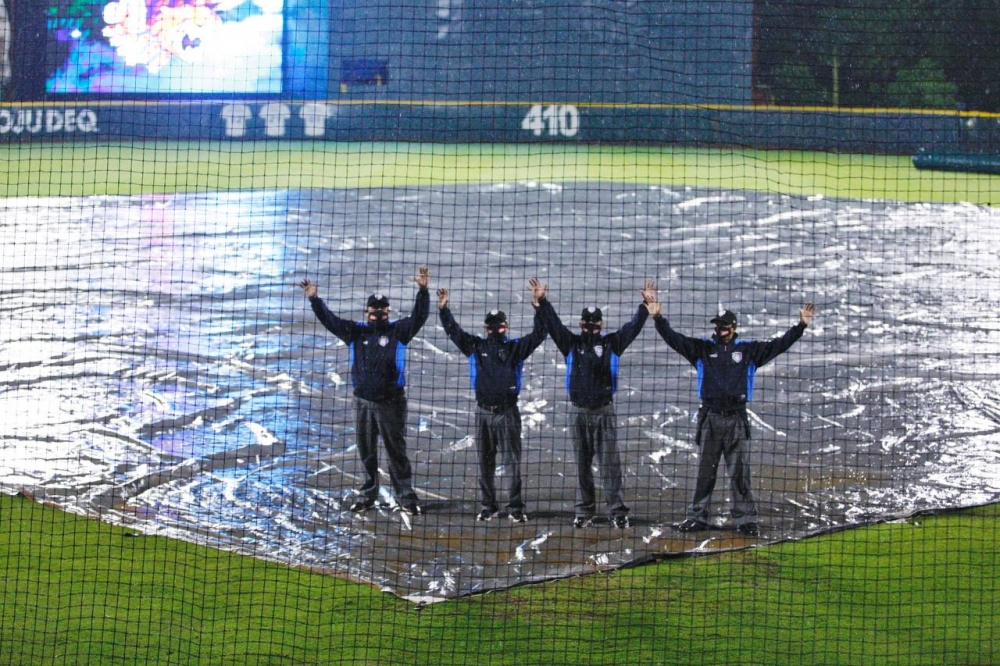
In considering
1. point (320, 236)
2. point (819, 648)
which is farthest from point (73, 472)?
point (320, 236)

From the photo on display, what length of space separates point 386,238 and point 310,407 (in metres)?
8.01

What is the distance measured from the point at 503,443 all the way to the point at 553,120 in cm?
1662

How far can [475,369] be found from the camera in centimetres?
1057

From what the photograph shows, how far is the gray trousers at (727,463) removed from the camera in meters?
10.3

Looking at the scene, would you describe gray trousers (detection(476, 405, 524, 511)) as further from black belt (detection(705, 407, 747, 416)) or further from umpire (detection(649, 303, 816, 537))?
black belt (detection(705, 407, 747, 416))

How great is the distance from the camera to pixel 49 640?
8.26 m

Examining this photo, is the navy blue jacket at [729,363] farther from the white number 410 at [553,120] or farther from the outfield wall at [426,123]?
the white number 410 at [553,120]

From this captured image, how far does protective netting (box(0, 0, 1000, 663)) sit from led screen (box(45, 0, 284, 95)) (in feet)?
0.29

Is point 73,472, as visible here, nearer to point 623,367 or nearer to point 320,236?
point 623,367

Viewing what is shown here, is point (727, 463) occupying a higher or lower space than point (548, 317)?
lower

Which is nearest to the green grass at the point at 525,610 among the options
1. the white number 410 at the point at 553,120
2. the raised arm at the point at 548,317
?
the raised arm at the point at 548,317

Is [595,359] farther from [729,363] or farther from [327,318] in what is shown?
[327,318]

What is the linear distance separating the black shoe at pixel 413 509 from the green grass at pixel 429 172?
13.2 metres

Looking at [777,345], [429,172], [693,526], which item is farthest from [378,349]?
[429,172]
